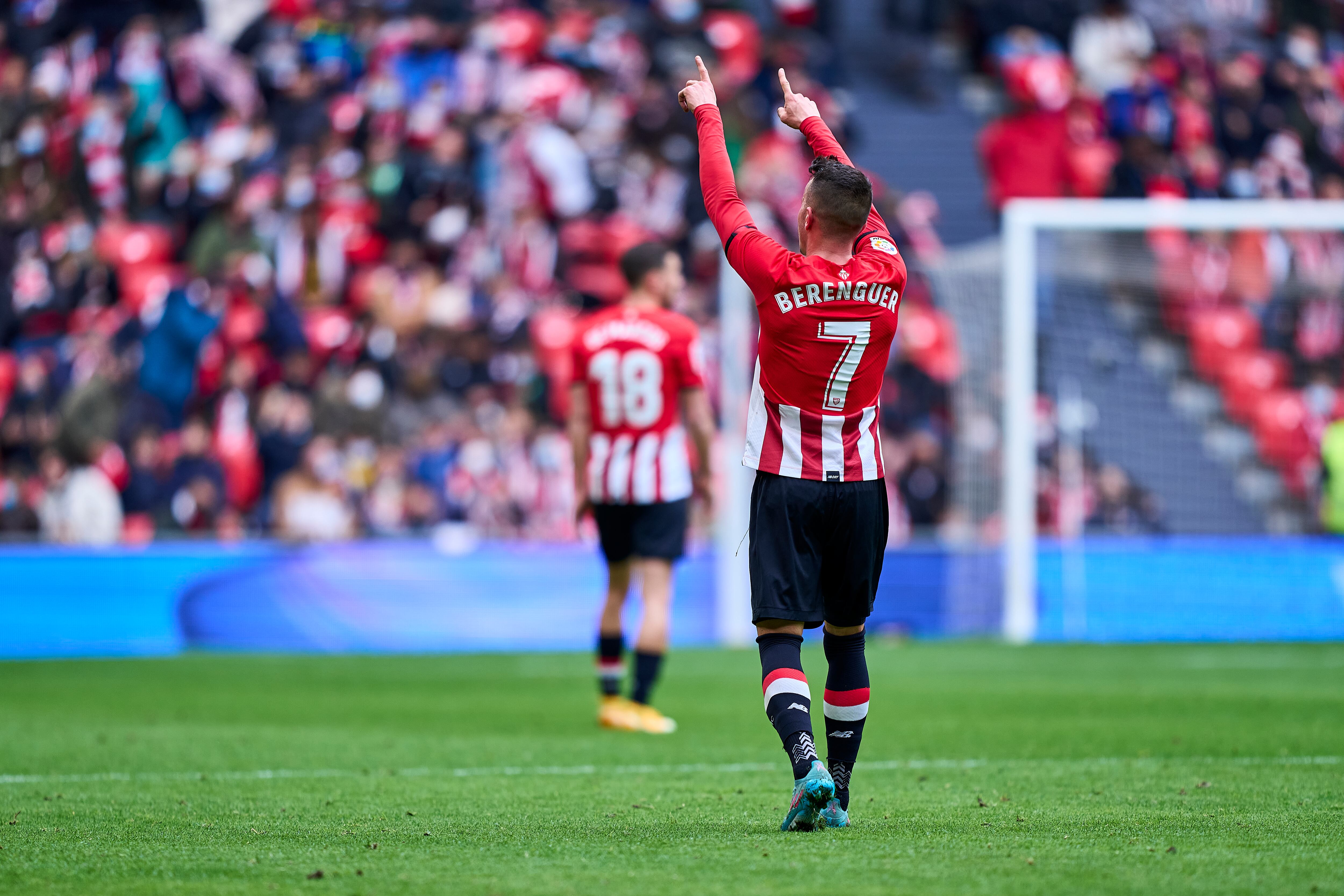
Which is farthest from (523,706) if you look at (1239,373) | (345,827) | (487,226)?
(487,226)

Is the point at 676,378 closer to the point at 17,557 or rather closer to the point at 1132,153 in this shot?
the point at 17,557

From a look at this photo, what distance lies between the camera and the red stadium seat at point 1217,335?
15.4 m

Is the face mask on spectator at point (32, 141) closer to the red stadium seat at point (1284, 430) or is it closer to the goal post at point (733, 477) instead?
the goal post at point (733, 477)

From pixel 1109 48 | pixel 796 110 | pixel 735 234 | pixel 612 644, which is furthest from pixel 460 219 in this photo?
pixel 735 234

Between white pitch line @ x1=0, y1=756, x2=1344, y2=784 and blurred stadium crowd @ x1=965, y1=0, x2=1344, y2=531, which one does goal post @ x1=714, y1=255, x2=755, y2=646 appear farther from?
white pitch line @ x1=0, y1=756, x2=1344, y2=784

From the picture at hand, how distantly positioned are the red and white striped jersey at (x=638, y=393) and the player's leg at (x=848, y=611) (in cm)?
326

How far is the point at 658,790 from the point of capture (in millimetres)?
5883

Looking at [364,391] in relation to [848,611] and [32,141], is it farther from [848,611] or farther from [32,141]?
[848,611]

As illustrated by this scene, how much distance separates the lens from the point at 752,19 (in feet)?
69.7

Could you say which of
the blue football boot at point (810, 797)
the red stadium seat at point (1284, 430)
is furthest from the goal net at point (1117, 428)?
the blue football boot at point (810, 797)

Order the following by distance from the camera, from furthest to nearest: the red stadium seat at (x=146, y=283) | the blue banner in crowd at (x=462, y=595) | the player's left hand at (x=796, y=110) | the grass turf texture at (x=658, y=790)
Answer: the red stadium seat at (x=146, y=283) < the blue banner in crowd at (x=462, y=595) < the player's left hand at (x=796, y=110) < the grass turf texture at (x=658, y=790)

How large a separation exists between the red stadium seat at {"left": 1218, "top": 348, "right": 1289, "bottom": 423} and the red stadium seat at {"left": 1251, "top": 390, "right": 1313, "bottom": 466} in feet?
0.22

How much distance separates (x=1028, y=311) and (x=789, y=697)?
1036cm

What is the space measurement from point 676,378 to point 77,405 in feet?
30.0
